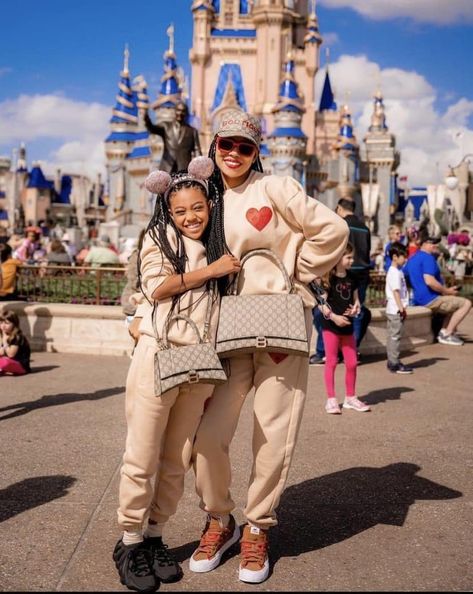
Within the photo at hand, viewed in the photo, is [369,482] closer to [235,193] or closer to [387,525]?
[387,525]

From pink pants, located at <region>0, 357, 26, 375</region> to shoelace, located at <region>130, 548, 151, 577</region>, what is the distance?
16.3 feet

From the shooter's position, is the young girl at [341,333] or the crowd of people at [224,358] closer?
the crowd of people at [224,358]

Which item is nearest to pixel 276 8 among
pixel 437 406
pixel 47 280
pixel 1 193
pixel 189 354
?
pixel 47 280

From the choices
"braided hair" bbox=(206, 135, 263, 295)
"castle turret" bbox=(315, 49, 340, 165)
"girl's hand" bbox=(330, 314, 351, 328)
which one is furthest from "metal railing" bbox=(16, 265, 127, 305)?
"castle turret" bbox=(315, 49, 340, 165)

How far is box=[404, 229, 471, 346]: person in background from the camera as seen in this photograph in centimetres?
1020

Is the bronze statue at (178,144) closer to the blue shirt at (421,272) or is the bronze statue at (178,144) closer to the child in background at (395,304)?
the blue shirt at (421,272)

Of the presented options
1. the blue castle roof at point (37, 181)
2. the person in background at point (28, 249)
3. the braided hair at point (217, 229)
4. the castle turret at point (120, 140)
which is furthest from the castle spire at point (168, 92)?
the blue castle roof at point (37, 181)

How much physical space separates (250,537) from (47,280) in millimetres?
7692

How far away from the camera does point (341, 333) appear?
6285 mm

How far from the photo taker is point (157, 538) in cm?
303

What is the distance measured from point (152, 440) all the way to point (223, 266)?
0.78 meters

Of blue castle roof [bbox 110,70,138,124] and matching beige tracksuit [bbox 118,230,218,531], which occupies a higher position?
blue castle roof [bbox 110,70,138,124]

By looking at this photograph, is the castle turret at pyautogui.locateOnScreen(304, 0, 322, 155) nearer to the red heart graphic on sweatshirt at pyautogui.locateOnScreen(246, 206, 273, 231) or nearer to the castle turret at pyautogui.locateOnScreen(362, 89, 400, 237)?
the castle turret at pyautogui.locateOnScreen(362, 89, 400, 237)

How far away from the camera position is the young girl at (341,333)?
20.3ft
